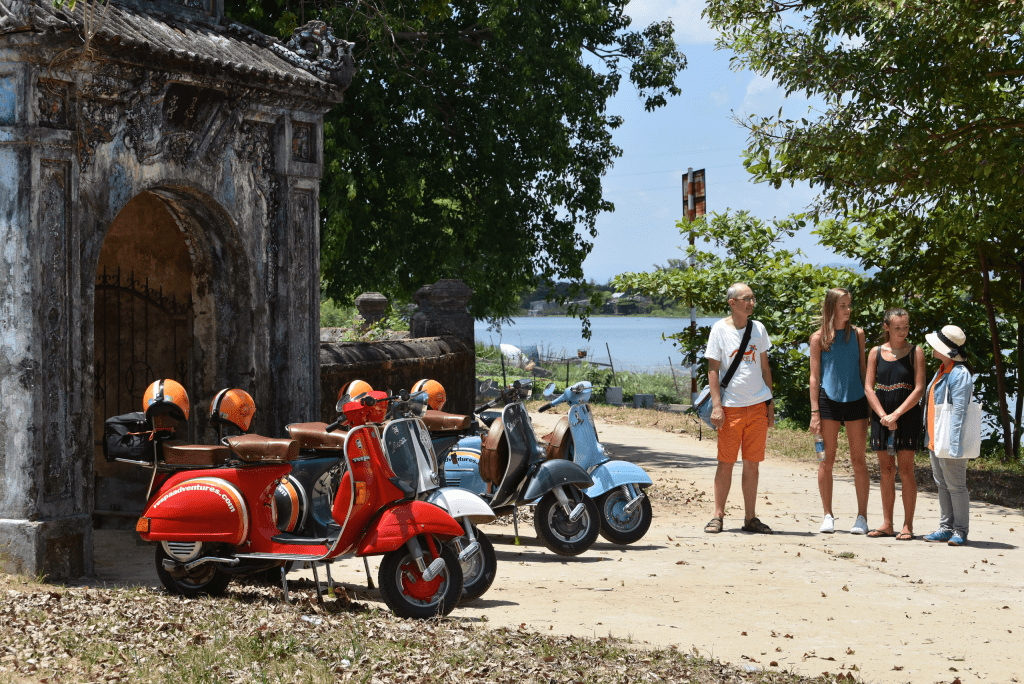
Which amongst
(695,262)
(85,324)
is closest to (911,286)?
(695,262)

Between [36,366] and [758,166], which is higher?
[758,166]

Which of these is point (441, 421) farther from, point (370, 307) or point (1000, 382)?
point (370, 307)

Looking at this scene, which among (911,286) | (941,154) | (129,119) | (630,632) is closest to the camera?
(630,632)

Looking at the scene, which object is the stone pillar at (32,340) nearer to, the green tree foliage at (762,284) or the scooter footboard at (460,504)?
the scooter footboard at (460,504)

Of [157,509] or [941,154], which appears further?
[941,154]

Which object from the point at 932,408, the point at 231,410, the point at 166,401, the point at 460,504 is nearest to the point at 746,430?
the point at 932,408

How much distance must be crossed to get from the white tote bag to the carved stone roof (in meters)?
5.45

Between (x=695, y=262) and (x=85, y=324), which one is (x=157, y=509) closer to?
(x=85, y=324)

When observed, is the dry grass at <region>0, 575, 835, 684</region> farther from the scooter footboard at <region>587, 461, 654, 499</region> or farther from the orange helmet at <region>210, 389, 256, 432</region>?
the scooter footboard at <region>587, 461, 654, 499</region>

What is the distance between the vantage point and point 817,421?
28.0 feet

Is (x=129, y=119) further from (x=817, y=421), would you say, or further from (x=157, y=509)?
(x=817, y=421)

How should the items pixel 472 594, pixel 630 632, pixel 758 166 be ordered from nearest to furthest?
1. pixel 630 632
2. pixel 472 594
3. pixel 758 166

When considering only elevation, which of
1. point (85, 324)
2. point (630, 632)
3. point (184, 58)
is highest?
point (184, 58)

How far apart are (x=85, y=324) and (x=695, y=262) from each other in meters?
11.9
